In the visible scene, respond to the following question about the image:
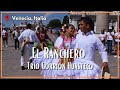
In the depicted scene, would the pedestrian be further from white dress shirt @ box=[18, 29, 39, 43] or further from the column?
the column

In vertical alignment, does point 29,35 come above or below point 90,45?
above

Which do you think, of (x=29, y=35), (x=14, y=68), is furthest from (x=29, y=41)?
(x=14, y=68)

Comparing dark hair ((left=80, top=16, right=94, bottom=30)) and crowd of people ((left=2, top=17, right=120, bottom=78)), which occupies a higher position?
dark hair ((left=80, top=16, right=94, bottom=30))


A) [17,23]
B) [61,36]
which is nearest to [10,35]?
[17,23]

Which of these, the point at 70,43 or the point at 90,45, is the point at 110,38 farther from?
the point at 70,43

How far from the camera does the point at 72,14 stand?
8.70 metres

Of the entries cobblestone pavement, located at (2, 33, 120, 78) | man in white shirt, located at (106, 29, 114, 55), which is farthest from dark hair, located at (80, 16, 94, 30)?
cobblestone pavement, located at (2, 33, 120, 78)

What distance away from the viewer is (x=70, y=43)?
28.7 feet

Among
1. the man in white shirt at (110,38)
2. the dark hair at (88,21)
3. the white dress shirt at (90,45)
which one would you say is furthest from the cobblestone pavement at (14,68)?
the dark hair at (88,21)

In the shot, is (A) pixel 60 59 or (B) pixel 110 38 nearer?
(A) pixel 60 59

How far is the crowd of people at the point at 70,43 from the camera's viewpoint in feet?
28.3

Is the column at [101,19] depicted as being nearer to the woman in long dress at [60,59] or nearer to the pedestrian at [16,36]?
the woman in long dress at [60,59]

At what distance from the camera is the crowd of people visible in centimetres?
864

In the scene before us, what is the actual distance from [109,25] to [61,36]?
1118 millimetres
